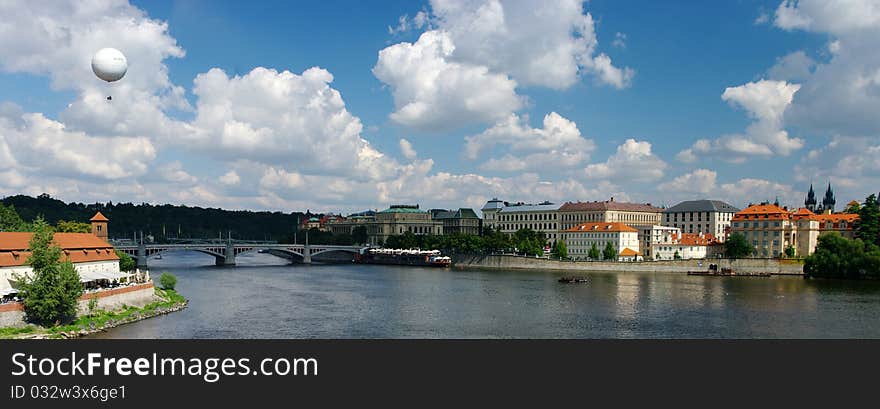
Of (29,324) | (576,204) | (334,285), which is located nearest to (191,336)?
(29,324)

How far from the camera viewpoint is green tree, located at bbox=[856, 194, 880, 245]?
75938 mm

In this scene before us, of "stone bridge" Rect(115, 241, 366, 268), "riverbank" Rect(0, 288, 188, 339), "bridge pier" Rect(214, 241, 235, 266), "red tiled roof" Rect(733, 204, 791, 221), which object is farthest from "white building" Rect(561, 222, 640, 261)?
"riverbank" Rect(0, 288, 188, 339)

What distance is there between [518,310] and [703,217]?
2918 inches

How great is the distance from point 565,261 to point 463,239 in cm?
2204

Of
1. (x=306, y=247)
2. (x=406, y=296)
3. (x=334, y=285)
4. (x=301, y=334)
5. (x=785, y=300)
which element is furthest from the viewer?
(x=306, y=247)

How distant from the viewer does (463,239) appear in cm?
10838

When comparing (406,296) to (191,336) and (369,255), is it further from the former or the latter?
(369,255)

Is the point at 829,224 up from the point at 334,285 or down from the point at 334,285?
up

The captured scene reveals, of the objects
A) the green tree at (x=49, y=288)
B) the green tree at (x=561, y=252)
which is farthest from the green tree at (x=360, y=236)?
the green tree at (x=49, y=288)

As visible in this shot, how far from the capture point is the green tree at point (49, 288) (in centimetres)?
3153

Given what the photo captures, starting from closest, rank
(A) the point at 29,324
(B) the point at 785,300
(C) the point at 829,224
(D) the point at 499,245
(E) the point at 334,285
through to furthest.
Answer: (A) the point at 29,324, (B) the point at 785,300, (E) the point at 334,285, (C) the point at 829,224, (D) the point at 499,245

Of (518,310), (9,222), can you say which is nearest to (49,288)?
(518,310)

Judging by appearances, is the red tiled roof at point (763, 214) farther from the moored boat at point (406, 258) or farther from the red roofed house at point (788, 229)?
the moored boat at point (406, 258)

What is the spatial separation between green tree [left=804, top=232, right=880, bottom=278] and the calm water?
15.7ft
